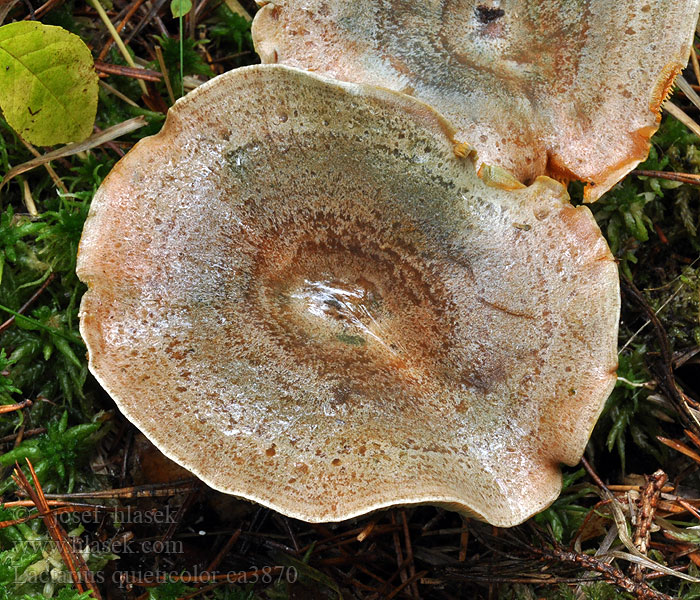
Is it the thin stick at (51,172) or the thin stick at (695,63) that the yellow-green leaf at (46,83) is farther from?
the thin stick at (695,63)

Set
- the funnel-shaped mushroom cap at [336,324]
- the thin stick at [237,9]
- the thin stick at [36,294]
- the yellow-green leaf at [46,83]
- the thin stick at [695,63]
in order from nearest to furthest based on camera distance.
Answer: the funnel-shaped mushroom cap at [336,324] → the yellow-green leaf at [46,83] → the thin stick at [36,294] → the thin stick at [695,63] → the thin stick at [237,9]

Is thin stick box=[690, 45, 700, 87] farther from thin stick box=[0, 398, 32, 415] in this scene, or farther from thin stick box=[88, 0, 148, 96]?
thin stick box=[0, 398, 32, 415]

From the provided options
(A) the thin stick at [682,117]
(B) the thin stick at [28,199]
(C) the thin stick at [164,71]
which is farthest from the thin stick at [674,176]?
(B) the thin stick at [28,199]

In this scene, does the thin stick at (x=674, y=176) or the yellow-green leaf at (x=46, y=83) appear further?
the thin stick at (x=674, y=176)

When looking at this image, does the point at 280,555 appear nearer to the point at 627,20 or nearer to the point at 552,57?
the point at 552,57

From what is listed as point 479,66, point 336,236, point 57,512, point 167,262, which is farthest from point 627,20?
point 57,512

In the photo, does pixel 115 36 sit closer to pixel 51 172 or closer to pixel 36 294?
pixel 51 172

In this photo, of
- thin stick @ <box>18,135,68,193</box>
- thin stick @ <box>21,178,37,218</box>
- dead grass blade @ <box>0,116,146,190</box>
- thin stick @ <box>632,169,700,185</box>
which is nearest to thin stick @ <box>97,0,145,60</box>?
dead grass blade @ <box>0,116,146,190</box>
